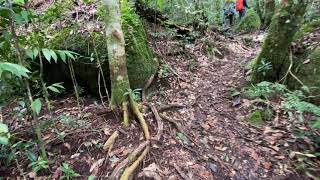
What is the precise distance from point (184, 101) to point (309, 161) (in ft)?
7.68

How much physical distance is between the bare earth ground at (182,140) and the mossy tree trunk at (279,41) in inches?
21.7

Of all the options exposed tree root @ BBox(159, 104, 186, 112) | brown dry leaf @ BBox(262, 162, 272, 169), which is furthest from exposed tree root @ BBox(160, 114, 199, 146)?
brown dry leaf @ BBox(262, 162, 272, 169)

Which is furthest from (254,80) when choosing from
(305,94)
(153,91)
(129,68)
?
(129,68)

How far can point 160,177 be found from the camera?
362cm

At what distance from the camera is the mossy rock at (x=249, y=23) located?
12.9m

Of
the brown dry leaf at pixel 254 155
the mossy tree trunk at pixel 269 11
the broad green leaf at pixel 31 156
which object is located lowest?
the brown dry leaf at pixel 254 155

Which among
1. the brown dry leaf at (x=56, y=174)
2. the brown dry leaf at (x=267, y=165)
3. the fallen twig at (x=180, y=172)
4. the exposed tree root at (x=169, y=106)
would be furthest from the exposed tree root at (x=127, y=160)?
the brown dry leaf at (x=267, y=165)

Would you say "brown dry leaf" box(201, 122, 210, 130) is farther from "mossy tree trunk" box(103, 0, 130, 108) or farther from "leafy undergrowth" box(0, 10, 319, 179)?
"mossy tree trunk" box(103, 0, 130, 108)

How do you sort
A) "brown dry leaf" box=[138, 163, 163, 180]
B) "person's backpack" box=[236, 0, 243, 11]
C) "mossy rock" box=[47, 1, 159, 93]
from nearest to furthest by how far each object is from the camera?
"brown dry leaf" box=[138, 163, 163, 180], "mossy rock" box=[47, 1, 159, 93], "person's backpack" box=[236, 0, 243, 11]

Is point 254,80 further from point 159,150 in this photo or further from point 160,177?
point 160,177

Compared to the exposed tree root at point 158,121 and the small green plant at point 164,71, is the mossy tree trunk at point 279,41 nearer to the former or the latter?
the small green plant at point 164,71

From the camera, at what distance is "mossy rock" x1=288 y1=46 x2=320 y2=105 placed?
4832 millimetres

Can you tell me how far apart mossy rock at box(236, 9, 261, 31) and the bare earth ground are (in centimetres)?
769

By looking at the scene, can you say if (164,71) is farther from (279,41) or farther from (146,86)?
(279,41)
